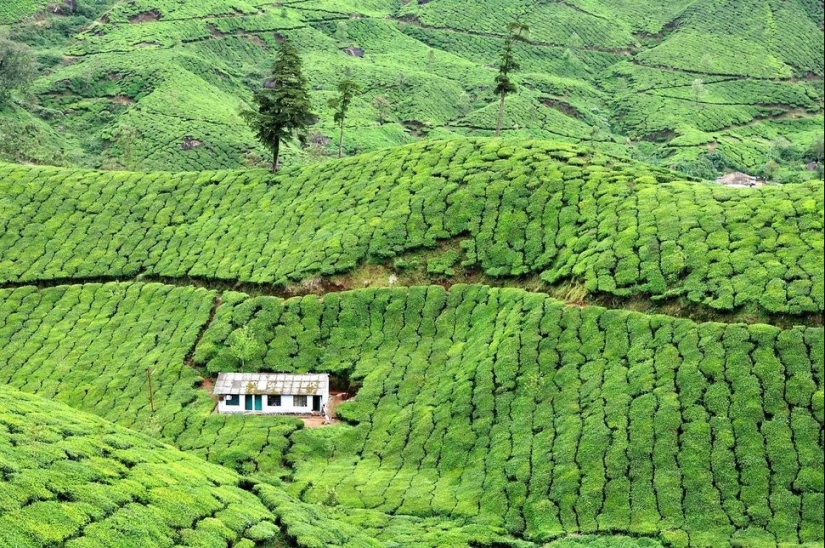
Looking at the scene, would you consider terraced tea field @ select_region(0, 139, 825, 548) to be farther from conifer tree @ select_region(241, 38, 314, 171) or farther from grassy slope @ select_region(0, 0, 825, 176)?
grassy slope @ select_region(0, 0, 825, 176)

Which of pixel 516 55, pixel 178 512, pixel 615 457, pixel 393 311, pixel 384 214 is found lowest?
pixel 178 512

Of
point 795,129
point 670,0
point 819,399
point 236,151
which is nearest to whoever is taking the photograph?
point 819,399

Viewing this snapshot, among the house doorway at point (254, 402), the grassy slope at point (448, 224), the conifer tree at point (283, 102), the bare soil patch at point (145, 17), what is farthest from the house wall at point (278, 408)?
the bare soil patch at point (145, 17)

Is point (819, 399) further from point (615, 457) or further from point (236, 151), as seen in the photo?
point (236, 151)

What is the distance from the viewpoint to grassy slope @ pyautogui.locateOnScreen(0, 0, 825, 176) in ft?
369

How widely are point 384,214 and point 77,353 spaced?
23.5 m

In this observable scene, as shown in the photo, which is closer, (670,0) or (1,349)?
(1,349)

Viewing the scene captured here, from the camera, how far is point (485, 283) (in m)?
50.6

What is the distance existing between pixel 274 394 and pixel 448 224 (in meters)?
17.6

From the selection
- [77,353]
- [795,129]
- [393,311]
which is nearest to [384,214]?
[393,311]

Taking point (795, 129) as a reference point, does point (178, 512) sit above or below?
below

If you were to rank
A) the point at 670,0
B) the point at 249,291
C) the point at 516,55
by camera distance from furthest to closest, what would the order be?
the point at 670,0, the point at 516,55, the point at 249,291

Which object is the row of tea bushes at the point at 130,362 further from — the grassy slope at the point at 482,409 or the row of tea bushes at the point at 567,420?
the row of tea bushes at the point at 567,420

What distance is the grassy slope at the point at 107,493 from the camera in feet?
87.7
